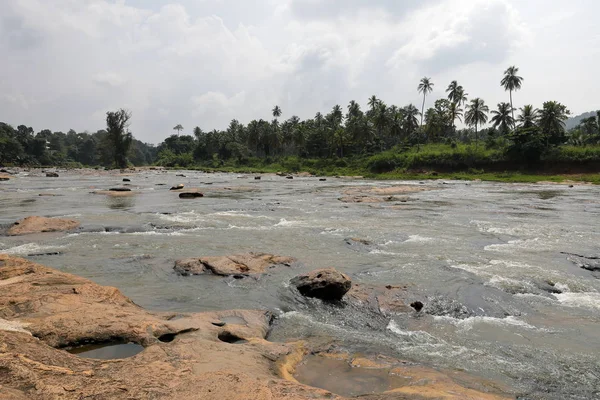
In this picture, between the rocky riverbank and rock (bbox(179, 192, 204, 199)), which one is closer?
the rocky riverbank

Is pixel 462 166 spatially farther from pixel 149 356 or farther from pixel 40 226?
pixel 149 356

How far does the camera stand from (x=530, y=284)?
10008 mm

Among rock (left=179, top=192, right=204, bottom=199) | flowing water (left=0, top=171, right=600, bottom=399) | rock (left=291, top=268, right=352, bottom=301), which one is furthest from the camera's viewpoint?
rock (left=179, top=192, right=204, bottom=199)

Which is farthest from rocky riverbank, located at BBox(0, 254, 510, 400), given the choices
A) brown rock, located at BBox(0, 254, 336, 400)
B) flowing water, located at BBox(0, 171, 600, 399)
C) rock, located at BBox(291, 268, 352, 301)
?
rock, located at BBox(291, 268, 352, 301)

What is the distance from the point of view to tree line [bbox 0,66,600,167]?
6656 cm

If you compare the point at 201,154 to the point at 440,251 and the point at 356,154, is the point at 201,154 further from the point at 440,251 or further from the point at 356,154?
the point at 440,251

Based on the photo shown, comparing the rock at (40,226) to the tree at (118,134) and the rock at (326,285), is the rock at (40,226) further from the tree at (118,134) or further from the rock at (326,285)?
the tree at (118,134)

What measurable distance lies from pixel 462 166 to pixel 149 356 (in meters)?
71.3

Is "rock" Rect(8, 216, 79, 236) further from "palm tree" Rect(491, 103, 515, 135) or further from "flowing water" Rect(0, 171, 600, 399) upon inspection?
"palm tree" Rect(491, 103, 515, 135)

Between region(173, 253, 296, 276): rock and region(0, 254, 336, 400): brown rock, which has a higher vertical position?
region(0, 254, 336, 400): brown rock

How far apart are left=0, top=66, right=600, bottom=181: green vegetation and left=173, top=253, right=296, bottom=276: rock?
2263 inches

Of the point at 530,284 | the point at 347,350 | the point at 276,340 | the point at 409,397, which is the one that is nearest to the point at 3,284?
the point at 276,340

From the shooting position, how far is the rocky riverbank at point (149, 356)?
165 inches

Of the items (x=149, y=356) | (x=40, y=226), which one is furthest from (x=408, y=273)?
(x=40, y=226)
